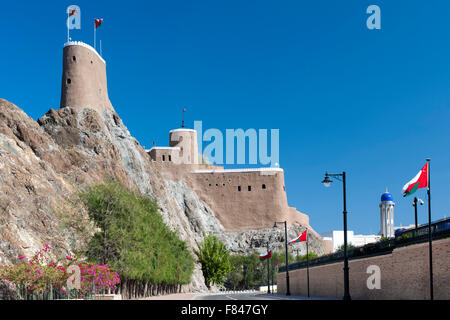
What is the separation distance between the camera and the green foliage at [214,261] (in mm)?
84562

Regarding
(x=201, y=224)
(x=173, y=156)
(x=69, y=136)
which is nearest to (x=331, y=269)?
(x=69, y=136)

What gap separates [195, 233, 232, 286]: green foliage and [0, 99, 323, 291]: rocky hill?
1603mm

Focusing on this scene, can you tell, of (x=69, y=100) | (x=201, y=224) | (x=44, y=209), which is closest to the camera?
(x=44, y=209)

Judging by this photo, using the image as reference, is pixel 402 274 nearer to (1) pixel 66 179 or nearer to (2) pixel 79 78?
(1) pixel 66 179

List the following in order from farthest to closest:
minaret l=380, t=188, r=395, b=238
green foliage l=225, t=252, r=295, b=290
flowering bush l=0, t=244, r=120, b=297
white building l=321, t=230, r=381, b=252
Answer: white building l=321, t=230, r=381, b=252 < minaret l=380, t=188, r=395, b=238 < green foliage l=225, t=252, r=295, b=290 < flowering bush l=0, t=244, r=120, b=297

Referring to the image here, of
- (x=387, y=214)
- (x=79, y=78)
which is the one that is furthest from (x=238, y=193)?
(x=79, y=78)

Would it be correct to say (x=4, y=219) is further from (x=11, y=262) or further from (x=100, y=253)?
(x=100, y=253)

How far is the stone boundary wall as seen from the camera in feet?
73.6

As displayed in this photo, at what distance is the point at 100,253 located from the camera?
1314 inches

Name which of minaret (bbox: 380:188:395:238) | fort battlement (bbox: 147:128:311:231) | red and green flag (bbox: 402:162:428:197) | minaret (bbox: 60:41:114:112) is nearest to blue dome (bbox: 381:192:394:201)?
minaret (bbox: 380:188:395:238)

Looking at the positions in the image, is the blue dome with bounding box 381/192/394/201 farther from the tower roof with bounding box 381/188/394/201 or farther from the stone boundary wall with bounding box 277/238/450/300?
the stone boundary wall with bounding box 277/238/450/300

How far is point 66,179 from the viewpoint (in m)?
55.2
